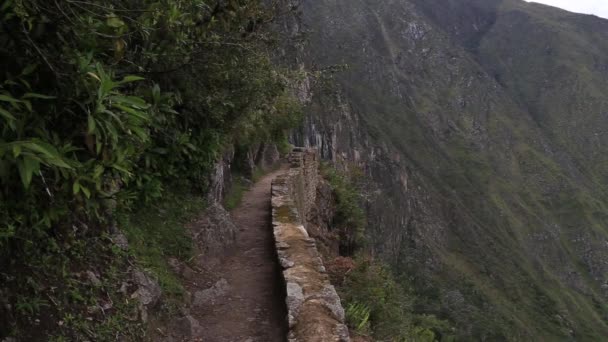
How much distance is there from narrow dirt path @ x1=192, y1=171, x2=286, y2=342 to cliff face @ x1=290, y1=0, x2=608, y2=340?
179 feet

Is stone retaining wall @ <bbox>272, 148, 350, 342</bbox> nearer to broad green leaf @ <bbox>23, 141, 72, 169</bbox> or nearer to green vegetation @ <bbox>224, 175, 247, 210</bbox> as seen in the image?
green vegetation @ <bbox>224, 175, 247, 210</bbox>

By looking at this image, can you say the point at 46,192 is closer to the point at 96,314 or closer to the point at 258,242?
the point at 96,314

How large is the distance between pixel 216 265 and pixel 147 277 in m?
2.36

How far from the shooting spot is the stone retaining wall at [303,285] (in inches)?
224

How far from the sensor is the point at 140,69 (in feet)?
16.2

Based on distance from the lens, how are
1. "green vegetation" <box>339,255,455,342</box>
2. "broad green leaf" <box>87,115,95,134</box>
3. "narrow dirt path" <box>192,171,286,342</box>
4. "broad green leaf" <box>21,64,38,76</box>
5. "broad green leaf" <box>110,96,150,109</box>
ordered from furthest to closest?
1. "green vegetation" <box>339,255,455,342</box>
2. "narrow dirt path" <box>192,171,286,342</box>
3. "broad green leaf" <box>110,96,150,109</box>
4. "broad green leaf" <box>21,64,38,76</box>
5. "broad green leaf" <box>87,115,95,134</box>

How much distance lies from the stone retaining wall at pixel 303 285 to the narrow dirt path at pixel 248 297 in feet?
0.88

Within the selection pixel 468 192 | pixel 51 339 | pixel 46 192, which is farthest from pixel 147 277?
pixel 468 192

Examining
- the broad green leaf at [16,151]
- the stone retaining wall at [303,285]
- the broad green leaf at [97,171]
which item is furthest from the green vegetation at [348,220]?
the broad green leaf at [16,151]

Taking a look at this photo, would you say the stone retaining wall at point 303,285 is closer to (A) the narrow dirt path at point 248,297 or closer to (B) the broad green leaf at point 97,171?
(A) the narrow dirt path at point 248,297

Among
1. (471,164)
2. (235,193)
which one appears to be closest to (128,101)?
(235,193)

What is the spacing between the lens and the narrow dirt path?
242 inches

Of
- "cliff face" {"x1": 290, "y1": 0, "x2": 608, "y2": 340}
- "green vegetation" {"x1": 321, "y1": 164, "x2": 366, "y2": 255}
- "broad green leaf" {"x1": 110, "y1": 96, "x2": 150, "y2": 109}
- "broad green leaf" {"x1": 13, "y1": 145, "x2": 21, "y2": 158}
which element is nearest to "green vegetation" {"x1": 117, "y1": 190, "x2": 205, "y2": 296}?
"broad green leaf" {"x1": 110, "y1": 96, "x2": 150, "y2": 109}

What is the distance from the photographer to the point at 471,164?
5758 inches
